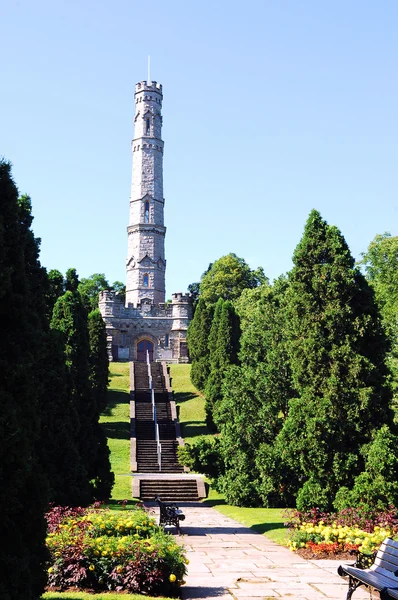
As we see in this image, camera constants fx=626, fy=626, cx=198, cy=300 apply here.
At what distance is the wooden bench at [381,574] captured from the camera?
6.71 meters

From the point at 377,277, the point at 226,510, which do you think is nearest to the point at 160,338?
the point at 377,277

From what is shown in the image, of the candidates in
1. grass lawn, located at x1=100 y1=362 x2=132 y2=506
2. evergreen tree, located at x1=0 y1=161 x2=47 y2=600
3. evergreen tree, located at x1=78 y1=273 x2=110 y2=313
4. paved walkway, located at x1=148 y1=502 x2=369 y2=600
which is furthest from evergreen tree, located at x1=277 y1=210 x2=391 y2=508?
evergreen tree, located at x1=78 y1=273 x2=110 y2=313

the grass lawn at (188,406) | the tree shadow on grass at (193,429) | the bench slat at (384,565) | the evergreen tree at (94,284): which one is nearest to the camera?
the bench slat at (384,565)

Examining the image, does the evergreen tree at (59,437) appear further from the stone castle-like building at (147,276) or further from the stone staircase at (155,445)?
the stone castle-like building at (147,276)

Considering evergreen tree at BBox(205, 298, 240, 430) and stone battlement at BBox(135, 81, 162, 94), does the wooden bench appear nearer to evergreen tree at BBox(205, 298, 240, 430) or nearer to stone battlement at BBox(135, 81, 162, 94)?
evergreen tree at BBox(205, 298, 240, 430)

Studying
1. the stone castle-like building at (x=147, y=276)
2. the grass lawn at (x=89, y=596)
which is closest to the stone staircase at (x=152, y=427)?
the stone castle-like building at (x=147, y=276)

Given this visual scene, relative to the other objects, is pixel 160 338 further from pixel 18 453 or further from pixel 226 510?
pixel 18 453

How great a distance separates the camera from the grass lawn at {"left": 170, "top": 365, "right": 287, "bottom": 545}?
48.4 ft

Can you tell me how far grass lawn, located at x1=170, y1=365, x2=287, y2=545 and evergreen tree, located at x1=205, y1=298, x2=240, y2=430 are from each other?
1.48m

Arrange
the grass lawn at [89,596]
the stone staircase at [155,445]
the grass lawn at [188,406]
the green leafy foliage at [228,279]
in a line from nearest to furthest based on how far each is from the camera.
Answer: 1. the grass lawn at [89,596]
2. the stone staircase at [155,445]
3. the grass lawn at [188,406]
4. the green leafy foliage at [228,279]

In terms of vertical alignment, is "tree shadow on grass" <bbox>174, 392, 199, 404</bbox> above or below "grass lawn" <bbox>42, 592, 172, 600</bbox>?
above

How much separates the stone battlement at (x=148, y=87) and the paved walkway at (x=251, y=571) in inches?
1992

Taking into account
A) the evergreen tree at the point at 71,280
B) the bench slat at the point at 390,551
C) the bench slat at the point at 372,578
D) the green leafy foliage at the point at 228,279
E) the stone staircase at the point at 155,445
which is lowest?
the stone staircase at the point at 155,445

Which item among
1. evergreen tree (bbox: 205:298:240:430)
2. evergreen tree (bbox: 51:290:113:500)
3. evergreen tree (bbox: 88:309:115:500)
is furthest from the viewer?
evergreen tree (bbox: 205:298:240:430)
